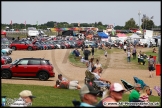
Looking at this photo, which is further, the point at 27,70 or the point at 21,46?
the point at 21,46

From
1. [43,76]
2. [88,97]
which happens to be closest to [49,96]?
[43,76]

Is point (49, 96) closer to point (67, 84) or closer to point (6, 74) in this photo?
point (67, 84)

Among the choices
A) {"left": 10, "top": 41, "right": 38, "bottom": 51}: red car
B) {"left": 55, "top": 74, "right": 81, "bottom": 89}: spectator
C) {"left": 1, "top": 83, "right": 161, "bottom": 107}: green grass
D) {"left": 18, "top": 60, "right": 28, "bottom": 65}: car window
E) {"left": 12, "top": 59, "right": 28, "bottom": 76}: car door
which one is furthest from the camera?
{"left": 10, "top": 41, "right": 38, "bottom": 51}: red car

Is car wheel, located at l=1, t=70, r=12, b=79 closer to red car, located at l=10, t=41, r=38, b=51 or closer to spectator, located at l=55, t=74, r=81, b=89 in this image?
spectator, located at l=55, t=74, r=81, b=89

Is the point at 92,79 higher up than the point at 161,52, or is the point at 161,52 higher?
the point at 161,52

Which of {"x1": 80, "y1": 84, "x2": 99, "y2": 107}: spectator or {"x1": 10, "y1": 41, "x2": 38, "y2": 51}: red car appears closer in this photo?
{"x1": 80, "y1": 84, "x2": 99, "y2": 107}: spectator

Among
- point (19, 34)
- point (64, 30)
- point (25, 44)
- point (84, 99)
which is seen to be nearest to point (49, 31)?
point (64, 30)

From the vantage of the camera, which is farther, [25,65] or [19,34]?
[19,34]

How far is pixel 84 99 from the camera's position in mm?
6605

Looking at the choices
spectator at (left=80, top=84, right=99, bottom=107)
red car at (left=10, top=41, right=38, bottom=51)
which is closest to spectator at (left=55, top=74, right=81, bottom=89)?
spectator at (left=80, top=84, right=99, bottom=107)

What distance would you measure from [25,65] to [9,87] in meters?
6.24

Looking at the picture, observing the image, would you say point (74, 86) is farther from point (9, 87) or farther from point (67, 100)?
point (67, 100)

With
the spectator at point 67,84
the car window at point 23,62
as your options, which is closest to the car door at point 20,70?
the car window at point 23,62

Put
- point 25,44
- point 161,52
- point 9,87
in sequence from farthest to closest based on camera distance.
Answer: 1. point 25,44
2. point 9,87
3. point 161,52
